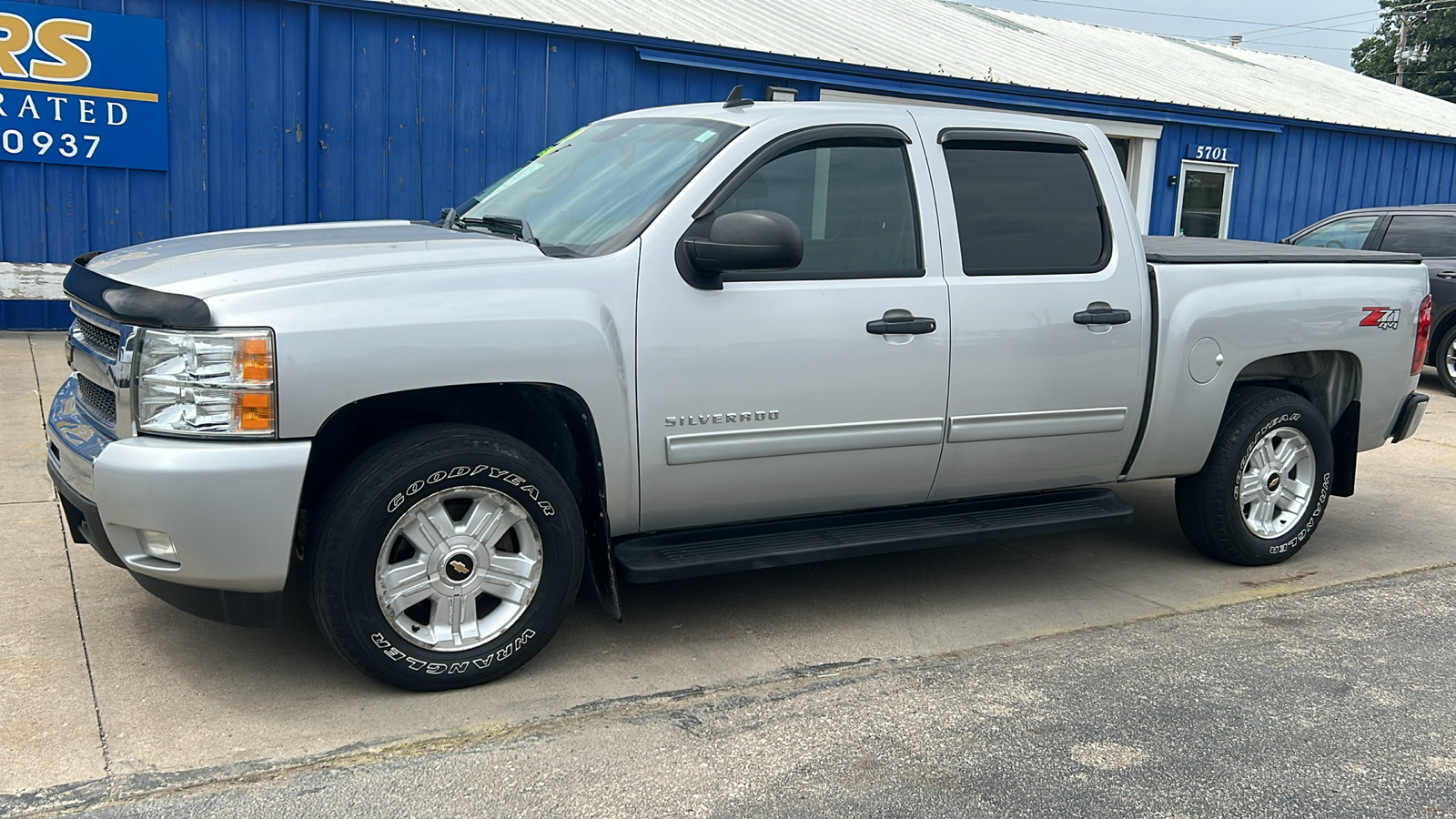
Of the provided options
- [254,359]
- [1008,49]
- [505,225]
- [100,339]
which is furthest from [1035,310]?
[1008,49]

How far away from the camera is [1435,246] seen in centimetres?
1126

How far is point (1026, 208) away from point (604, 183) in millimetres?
1666

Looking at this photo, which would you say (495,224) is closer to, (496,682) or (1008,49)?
(496,682)

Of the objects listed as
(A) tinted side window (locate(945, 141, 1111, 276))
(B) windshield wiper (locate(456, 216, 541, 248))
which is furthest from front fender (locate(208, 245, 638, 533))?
(A) tinted side window (locate(945, 141, 1111, 276))

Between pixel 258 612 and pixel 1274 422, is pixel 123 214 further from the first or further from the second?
pixel 1274 422

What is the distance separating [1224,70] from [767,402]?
18.3 m

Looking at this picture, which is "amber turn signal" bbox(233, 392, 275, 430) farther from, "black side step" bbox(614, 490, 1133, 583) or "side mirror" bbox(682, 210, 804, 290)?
"side mirror" bbox(682, 210, 804, 290)

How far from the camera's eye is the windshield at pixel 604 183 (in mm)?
3977

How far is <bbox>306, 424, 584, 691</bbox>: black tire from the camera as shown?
3.39 meters

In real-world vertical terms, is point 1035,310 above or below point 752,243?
below

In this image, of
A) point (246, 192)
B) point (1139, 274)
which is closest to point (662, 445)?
point (1139, 274)

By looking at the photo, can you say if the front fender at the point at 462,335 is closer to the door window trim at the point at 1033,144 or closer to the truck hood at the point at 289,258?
the truck hood at the point at 289,258

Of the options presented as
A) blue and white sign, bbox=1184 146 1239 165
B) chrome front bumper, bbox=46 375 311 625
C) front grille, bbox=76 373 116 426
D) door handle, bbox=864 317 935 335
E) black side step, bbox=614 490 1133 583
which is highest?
blue and white sign, bbox=1184 146 1239 165

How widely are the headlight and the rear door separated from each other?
2.37 meters
